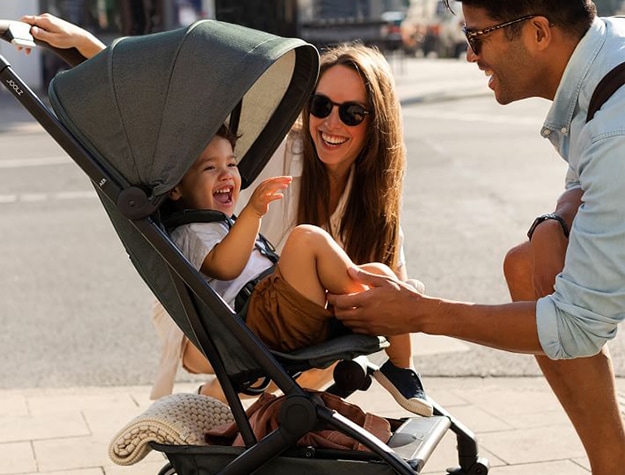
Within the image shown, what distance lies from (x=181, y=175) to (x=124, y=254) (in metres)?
5.56

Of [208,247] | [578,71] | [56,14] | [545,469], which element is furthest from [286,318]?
[56,14]

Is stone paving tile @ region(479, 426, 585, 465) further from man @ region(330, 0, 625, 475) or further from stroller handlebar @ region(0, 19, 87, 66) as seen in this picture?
stroller handlebar @ region(0, 19, 87, 66)

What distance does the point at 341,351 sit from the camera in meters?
3.23

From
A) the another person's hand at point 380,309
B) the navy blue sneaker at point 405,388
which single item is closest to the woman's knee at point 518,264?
the navy blue sneaker at point 405,388

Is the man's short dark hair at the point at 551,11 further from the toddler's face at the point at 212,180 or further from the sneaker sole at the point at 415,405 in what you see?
the sneaker sole at the point at 415,405

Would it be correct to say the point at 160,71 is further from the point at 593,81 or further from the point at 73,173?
the point at 73,173

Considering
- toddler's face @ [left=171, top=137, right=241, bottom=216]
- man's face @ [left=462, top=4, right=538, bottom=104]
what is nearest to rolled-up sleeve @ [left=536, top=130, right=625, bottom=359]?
man's face @ [left=462, top=4, right=538, bottom=104]

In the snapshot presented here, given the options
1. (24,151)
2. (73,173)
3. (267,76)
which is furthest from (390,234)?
(24,151)

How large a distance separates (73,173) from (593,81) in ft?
31.3

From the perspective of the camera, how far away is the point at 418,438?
11.1ft

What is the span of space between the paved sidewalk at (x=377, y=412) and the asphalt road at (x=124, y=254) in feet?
0.92

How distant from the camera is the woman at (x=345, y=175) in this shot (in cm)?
445

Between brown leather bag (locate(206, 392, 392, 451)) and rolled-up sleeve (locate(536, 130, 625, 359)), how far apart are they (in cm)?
53

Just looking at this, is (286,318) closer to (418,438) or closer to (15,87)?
(418,438)
